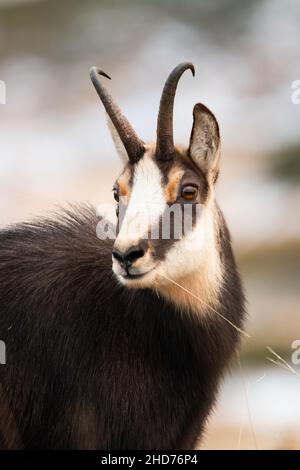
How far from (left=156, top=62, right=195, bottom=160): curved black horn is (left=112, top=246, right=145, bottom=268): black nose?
1.02 meters

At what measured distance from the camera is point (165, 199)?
861cm

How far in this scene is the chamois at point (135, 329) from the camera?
28.8 ft

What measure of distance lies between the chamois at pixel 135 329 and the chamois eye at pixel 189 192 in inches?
0.6

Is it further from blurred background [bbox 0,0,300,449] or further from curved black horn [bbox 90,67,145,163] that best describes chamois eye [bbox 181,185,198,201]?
blurred background [bbox 0,0,300,449]

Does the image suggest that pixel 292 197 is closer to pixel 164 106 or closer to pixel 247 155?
pixel 247 155

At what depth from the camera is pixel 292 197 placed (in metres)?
23.2

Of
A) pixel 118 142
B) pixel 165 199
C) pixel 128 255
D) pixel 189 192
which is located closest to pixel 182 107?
pixel 118 142

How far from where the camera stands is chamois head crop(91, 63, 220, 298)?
27.2 feet

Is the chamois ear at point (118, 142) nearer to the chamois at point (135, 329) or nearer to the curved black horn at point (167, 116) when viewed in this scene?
the chamois at point (135, 329)

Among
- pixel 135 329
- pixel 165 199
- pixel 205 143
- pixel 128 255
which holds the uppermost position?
pixel 205 143

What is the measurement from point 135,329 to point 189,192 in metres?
1.32

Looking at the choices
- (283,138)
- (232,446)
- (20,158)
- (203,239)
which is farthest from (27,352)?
(283,138)

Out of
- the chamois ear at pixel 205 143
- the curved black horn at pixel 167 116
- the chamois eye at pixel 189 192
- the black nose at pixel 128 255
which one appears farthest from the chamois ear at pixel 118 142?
the black nose at pixel 128 255

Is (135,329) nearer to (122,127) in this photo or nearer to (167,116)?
(122,127)
